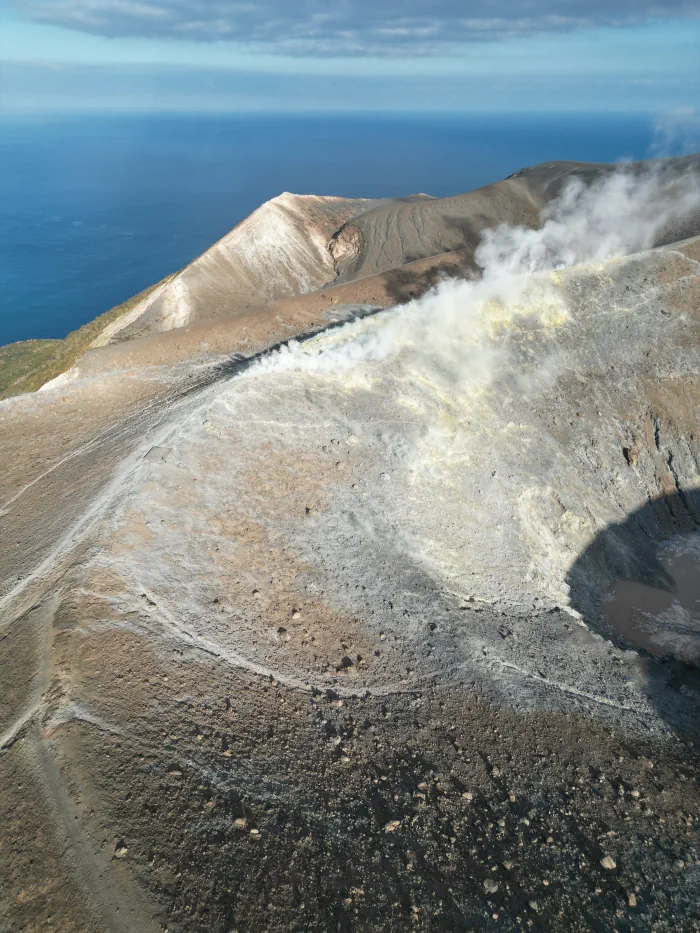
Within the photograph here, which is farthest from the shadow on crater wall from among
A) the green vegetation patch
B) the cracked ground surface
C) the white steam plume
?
the green vegetation patch

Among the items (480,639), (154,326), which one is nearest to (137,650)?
(480,639)

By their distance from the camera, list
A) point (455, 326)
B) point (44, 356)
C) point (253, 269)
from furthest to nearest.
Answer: point (44, 356), point (253, 269), point (455, 326)

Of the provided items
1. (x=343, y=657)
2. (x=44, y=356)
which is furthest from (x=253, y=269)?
(x=343, y=657)

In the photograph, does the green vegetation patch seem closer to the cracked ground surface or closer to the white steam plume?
the cracked ground surface

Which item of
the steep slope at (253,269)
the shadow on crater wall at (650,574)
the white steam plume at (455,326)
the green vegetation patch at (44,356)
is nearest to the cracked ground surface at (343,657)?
the shadow on crater wall at (650,574)

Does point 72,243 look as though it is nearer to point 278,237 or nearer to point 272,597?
point 278,237

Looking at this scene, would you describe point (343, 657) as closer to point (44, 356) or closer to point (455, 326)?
point (455, 326)
